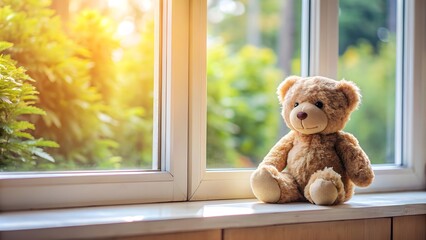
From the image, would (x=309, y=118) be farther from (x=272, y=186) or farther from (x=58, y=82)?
(x=58, y=82)

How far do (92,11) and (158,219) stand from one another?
150cm

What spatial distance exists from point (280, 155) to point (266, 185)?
0.12 m

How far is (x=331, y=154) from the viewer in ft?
3.77

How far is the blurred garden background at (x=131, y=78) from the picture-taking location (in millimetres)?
1280

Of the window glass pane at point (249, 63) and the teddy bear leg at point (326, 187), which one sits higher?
the window glass pane at point (249, 63)

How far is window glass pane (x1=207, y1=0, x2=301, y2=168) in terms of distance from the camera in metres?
3.90

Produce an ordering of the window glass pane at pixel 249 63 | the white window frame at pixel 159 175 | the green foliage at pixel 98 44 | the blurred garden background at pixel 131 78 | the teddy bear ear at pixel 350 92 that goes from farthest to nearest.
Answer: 1. the window glass pane at pixel 249 63
2. the green foliage at pixel 98 44
3. the blurred garden background at pixel 131 78
4. the teddy bear ear at pixel 350 92
5. the white window frame at pixel 159 175

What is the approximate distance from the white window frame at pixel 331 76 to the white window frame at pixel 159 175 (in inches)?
1.1

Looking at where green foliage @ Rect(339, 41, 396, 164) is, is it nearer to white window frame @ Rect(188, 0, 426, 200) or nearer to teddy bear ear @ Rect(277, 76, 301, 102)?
white window frame @ Rect(188, 0, 426, 200)

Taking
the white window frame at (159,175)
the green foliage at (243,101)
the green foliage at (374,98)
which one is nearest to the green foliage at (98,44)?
the white window frame at (159,175)

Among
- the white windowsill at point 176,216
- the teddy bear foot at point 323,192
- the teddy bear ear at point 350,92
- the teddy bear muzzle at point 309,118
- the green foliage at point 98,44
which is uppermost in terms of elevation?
the green foliage at point 98,44

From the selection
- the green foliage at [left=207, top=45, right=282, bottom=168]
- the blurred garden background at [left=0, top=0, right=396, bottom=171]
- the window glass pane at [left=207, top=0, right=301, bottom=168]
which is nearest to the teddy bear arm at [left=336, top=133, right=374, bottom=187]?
the blurred garden background at [left=0, top=0, right=396, bottom=171]

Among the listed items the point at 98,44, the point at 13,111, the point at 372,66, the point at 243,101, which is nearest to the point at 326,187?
the point at 13,111

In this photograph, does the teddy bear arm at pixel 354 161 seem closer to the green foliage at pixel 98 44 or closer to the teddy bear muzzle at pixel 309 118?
the teddy bear muzzle at pixel 309 118
